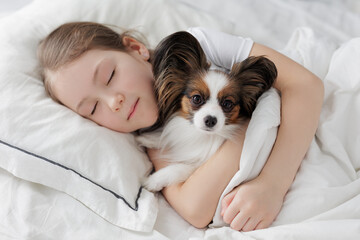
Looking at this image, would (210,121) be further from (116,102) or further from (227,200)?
(116,102)

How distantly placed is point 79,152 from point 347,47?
4.33 ft

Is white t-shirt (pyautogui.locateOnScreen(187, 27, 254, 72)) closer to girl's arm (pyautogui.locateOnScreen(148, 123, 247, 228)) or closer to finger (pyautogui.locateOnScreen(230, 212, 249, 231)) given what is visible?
girl's arm (pyautogui.locateOnScreen(148, 123, 247, 228))

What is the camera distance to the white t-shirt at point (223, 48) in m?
1.83

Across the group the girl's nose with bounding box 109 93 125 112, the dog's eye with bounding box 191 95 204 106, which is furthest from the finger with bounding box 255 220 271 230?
the girl's nose with bounding box 109 93 125 112

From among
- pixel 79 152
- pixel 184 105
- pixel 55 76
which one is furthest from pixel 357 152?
pixel 55 76

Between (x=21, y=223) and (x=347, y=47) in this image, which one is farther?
(x=347, y=47)

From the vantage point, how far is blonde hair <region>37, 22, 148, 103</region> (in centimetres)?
171

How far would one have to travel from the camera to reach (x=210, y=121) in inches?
58.2

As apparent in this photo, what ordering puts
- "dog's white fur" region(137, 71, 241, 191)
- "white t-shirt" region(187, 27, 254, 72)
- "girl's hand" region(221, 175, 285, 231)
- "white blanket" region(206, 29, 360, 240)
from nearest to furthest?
1. "white blanket" region(206, 29, 360, 240)
2. "girl's hand" region(221, 175, 285, 231)
3. "dog's white fur" region(137, 71, 241, 191)
4. "white t-shirt" region(187, 27, 254, 72)

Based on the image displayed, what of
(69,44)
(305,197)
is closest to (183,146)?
(305,197)

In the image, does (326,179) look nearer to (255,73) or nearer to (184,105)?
(255,73)

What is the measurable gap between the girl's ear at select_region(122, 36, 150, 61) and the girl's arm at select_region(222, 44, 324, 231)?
1.70 feet

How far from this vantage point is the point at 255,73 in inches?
60.9

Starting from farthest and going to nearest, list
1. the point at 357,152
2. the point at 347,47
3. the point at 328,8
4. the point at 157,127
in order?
the point at 328,8 < the point at 347,47 < the point at 157,127 < the point at 357,152
